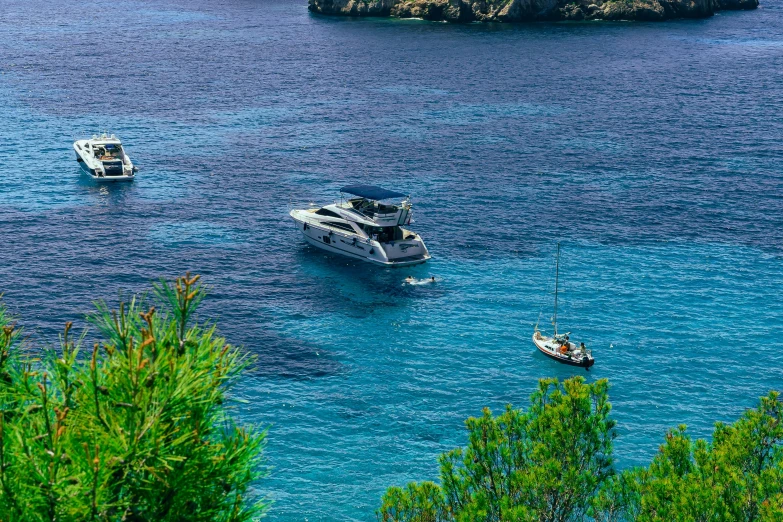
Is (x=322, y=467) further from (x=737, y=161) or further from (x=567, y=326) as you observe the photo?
(x=737, y=161)

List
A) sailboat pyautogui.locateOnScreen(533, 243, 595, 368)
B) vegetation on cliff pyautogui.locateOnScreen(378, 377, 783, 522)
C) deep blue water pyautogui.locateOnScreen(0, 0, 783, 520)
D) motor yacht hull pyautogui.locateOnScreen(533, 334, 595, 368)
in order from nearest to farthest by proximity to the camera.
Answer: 1. vegetation on cliff pyautogui.locateOnScreen(378, 377, 783, 522)
2. deep blue water pyautogui.locateOnScreen(0, 0, 783, 520)
3. motor yacht hull pyautogui.locateOnScreen(533, 334, 595, 368)
4. sailboat pyautogui.locateOnScreen(533, 243, 595, 368)

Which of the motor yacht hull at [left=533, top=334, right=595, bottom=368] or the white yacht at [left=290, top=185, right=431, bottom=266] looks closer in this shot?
the motor yacht hull at [left=533, top=334, right=595, bottom=368]

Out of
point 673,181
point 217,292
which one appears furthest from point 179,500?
point 673,181

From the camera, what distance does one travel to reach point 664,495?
33.0 meters

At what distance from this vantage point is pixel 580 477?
36.2 metres

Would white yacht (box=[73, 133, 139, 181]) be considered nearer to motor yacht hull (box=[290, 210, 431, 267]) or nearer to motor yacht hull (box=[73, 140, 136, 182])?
motor yacht hull (box=[73, 140, 136, 182])

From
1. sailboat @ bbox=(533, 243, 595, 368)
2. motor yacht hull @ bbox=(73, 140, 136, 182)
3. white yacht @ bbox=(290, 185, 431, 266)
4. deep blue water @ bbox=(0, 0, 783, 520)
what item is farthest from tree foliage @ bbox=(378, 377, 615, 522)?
motor yacht hull @ bbox=(73, 140, 136, 182)

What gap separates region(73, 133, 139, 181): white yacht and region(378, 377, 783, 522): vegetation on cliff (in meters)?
95.6

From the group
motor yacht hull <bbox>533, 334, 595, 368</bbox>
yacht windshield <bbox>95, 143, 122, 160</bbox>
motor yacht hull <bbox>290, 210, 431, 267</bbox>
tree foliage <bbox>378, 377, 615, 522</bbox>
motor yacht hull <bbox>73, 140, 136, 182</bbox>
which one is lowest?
motor yacht hull <bbox>533, 334, 595, 368</bbox>

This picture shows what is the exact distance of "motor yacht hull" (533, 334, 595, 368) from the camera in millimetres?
78312

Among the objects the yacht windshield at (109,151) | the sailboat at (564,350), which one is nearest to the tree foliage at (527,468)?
the sailboat at (564,350)

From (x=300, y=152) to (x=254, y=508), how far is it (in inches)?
4641

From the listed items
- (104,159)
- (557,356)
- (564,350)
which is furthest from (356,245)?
(104,159)

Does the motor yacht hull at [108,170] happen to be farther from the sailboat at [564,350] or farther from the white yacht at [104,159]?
the sailboat at [564,350]
